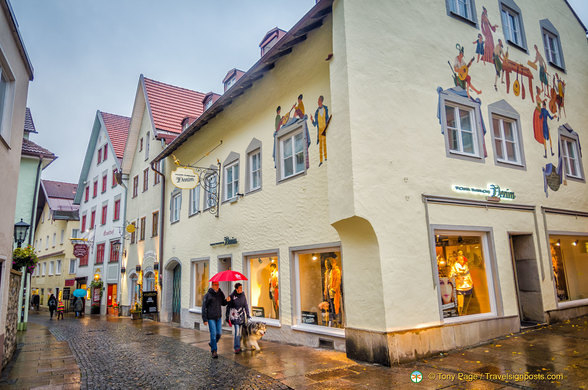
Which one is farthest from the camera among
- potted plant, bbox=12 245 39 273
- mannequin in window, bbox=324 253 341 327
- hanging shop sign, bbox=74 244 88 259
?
hanging shop sign, bbox=74 244 88 259

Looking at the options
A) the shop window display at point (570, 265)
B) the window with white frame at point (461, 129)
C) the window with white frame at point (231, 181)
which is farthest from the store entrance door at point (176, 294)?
the shop window display at point (570, 265)

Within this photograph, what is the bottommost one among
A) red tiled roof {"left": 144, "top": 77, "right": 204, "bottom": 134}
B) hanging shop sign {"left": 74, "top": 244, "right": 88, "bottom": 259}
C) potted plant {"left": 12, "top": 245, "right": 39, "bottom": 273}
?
potted plant {"left": 12, "top": 245, "right": 39, "bottom": 273}

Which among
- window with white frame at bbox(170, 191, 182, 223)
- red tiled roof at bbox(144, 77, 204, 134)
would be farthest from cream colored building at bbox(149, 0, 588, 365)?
red tiled roof at bbox(144, 77, 204, 134)

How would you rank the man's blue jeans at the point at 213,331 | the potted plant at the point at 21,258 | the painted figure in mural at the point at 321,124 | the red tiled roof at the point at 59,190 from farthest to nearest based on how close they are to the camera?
the red tiled roof at the point at 59,190
the potted plant at the point at 21,258
the painted figure in mural at the point at 321,124
the man's blue jeans at the point at 213,331

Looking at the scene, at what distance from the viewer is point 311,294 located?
10.2 meters

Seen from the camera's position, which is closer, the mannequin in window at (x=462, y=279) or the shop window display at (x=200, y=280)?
the mannequin in window at (x=462, y=279)

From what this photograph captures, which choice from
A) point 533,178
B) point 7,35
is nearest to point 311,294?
point 533,178

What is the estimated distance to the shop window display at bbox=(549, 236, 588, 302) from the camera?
1126 centimetres

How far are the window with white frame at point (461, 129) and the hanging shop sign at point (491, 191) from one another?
2.88ft

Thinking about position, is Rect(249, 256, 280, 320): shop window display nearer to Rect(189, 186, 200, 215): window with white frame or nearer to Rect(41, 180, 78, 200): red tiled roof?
Rect(189, 186, 200, 215): window with white frame

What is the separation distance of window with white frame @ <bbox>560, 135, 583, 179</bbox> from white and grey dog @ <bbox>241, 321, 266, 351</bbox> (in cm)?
1027

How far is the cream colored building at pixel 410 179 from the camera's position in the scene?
8.22 metres

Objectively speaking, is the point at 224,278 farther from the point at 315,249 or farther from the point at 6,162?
Result: the point at 6,162

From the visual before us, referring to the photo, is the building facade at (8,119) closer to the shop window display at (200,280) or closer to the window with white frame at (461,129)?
the shop window display at (200,280)
